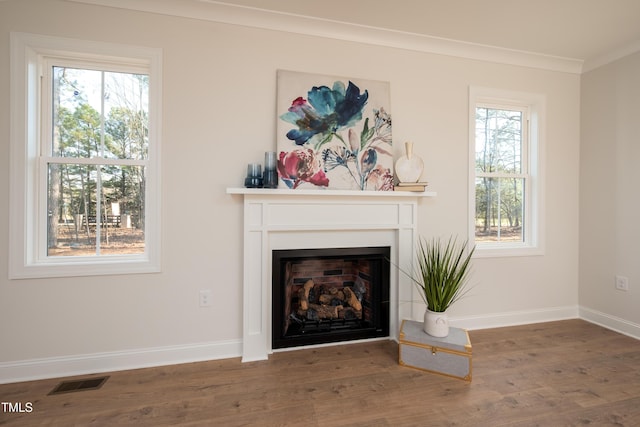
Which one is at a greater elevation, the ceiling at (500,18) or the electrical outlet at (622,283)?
the ceiling at (500,18)

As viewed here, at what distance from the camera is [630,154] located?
8.60ft

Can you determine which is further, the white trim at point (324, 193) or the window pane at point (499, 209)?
the window pane at point (499, 209)

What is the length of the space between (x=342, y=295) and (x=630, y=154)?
9.28 feet

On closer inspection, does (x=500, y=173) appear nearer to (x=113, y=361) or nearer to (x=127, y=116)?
(x=127, y=116)

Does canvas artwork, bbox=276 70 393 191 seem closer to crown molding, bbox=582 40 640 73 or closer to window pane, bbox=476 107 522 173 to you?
window pane, bbox=476 107 522 173

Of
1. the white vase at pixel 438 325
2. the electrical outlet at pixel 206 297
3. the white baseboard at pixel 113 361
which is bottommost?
the white baseboard at pixel 113 361

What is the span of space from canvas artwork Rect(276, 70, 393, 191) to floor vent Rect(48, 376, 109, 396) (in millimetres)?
1760

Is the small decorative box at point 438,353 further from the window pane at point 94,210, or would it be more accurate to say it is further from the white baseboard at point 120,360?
the window pane at point 94,210

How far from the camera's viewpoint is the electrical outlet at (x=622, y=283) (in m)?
2.67

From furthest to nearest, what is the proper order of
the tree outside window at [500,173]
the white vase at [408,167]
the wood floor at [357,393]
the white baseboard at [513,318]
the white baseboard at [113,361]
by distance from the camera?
1. the tree outside window at [500,173]
2. the white baseboard at [513,318]
3. the white vase at [408,167]
4. the white baseboard at [113,361]
5. the wood floor at [357,393]

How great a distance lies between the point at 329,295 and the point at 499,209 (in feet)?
6.19

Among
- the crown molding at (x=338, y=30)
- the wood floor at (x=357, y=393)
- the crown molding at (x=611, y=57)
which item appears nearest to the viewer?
the wood floor at (x=357, y=393)

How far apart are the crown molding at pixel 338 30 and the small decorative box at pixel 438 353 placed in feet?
7.61

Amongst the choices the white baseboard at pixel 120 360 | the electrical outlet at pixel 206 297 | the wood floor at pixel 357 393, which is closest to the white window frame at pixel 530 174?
the wood floor at pixel 357 393
